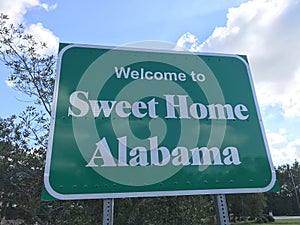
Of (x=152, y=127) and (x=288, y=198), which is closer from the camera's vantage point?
(x=152, y=127)

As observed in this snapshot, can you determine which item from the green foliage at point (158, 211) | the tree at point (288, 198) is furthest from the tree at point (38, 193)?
the tree at point (288, 198)

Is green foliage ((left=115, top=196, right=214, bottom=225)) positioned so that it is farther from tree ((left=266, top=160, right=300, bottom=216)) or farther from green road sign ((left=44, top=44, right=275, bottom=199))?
tree ((left=266, top=160, right=300, bottom=216))

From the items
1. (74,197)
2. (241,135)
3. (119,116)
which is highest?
(119,116)

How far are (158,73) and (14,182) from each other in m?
2.68

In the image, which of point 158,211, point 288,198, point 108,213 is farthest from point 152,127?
point 288,198

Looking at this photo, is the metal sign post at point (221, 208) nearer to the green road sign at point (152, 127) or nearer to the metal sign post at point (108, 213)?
the green road sign at point (152, 127)

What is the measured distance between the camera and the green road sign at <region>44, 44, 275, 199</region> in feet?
4.63

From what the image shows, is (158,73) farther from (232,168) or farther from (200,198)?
(200,198)

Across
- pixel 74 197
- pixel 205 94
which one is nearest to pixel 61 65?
pixel 74 197

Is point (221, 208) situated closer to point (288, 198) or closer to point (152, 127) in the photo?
point (152, 127)

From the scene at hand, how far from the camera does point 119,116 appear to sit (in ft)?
5.12

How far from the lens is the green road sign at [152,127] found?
1411mm

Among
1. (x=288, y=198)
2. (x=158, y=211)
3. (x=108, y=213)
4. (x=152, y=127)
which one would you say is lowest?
(x=108, y=213)

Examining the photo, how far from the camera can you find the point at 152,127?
5.17ft
